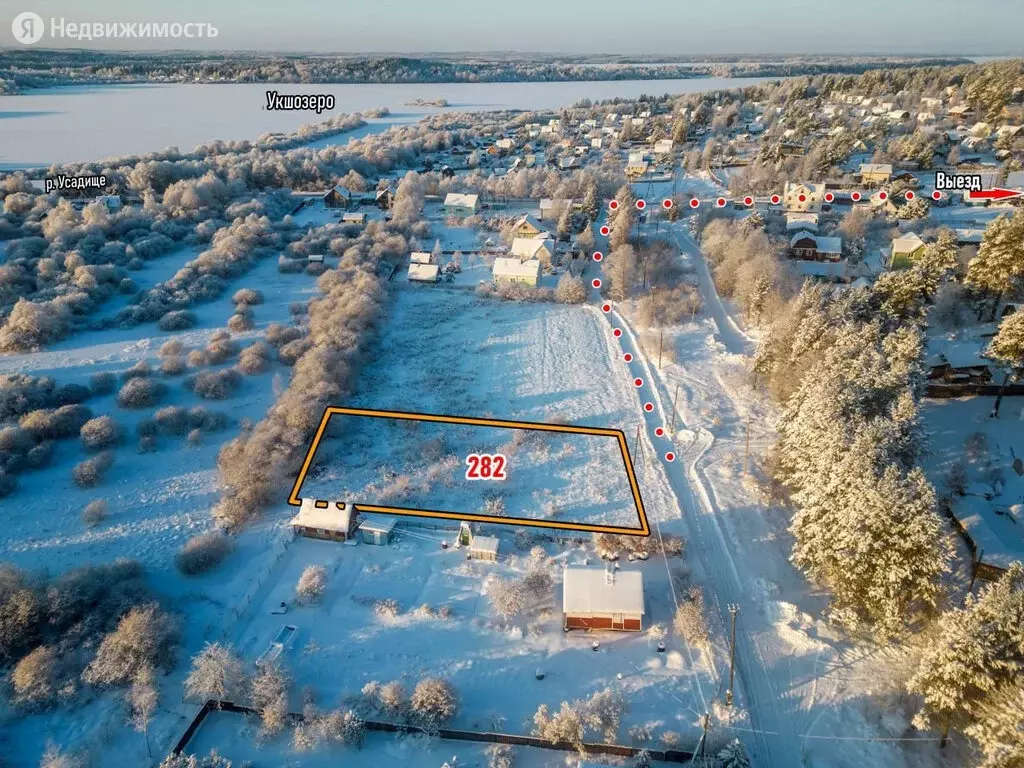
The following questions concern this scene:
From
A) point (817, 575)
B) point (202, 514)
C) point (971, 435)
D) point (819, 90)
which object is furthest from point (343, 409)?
point (819, 90)

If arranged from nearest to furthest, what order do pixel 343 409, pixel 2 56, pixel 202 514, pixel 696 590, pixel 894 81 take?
pixel 696 590 → pixel 202 514 → pixel 343 409 → pixel 894 81 → pixel 2 56

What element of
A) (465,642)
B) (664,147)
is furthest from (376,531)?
(664,147)

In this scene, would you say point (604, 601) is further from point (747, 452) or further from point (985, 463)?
point (985, 463)

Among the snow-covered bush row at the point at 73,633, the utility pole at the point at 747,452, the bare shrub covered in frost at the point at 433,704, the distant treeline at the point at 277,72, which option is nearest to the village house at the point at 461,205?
the utility pole at the point at 747,452

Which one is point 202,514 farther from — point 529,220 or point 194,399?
point 529,220

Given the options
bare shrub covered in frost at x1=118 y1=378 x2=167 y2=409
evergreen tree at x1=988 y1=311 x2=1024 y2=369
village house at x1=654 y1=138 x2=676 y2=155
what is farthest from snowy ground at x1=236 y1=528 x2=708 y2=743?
village house at x1=654 y1=138 x2=676 y2=155
